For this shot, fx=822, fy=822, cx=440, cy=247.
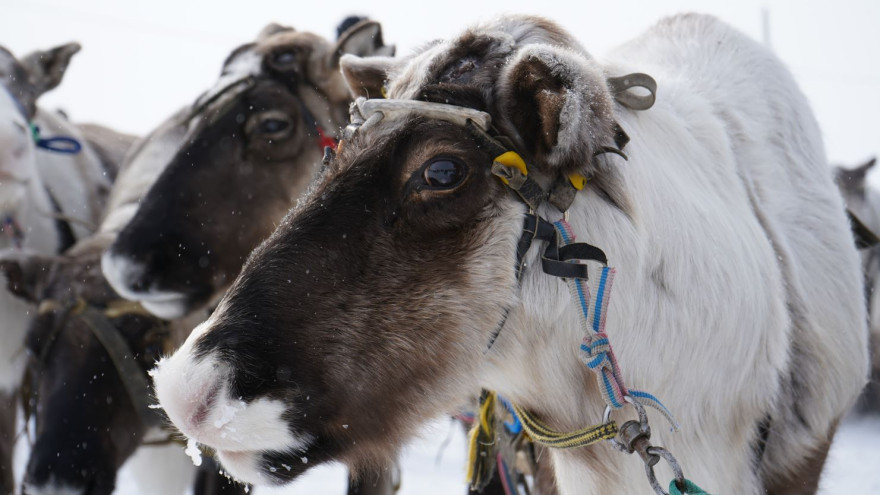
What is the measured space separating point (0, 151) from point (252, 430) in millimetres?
2968

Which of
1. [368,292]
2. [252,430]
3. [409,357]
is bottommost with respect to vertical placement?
[252,430]

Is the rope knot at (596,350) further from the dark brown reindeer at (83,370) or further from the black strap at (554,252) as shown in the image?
the dark brown reindeer at (83,370)

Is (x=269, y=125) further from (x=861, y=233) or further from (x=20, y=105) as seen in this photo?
(x=861, y=233)

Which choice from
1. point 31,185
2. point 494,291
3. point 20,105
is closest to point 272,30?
point 20,105

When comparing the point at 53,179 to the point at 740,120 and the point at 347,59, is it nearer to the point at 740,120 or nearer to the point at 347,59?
the point at 347,59

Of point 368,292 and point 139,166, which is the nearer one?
point 368,292

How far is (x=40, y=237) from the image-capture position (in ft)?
14.7

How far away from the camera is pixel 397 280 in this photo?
1.81 m

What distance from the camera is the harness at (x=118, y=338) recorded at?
3607 millimetres

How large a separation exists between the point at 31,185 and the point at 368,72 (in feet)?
9.12

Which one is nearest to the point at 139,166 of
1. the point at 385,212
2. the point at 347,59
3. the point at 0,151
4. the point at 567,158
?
the point at 0,151

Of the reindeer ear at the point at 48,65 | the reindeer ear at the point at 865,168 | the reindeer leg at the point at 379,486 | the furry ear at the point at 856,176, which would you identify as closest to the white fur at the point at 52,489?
the reindeer leg at the point at 379,486

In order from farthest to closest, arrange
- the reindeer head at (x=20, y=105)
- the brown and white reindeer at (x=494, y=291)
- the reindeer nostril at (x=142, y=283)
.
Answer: the reindeer head at (x=20, y=105)
the reindeer nostril at (x=142, y=283)
the brown and white reindeer at (x=494, y=291)

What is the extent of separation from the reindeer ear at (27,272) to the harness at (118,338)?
0.19 meters
